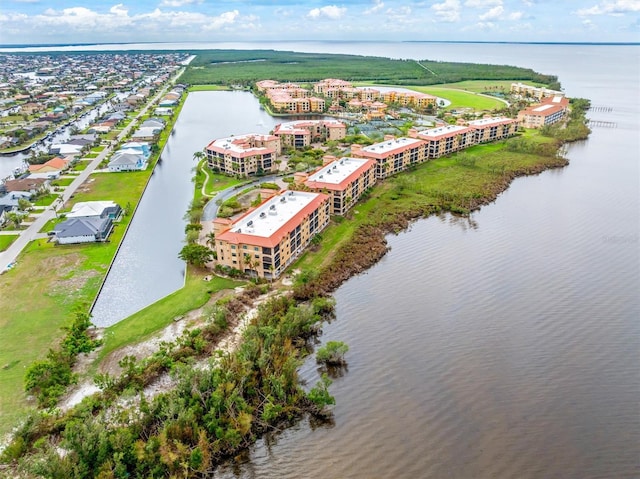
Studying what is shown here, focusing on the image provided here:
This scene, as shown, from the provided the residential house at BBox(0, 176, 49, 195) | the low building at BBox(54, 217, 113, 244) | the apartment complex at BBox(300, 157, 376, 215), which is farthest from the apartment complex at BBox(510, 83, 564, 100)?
the residential house at BBox(0, 176, 49, 195)

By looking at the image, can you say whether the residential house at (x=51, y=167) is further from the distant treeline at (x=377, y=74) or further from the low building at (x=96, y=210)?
the distant treeline at (x=377, y=74)

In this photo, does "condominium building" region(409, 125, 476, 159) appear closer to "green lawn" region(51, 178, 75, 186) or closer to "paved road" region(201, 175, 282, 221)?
"paved road" region(201, 175, 282, 221)

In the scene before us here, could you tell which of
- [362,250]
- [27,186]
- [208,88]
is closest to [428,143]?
[362,250]

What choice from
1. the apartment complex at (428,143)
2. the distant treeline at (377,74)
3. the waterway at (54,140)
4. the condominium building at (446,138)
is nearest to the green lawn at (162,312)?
the apartment complex at (428,143)

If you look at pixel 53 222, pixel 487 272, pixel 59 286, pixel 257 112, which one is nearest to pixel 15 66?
pixel 257 112

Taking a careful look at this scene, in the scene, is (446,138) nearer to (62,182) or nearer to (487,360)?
(487,360)
